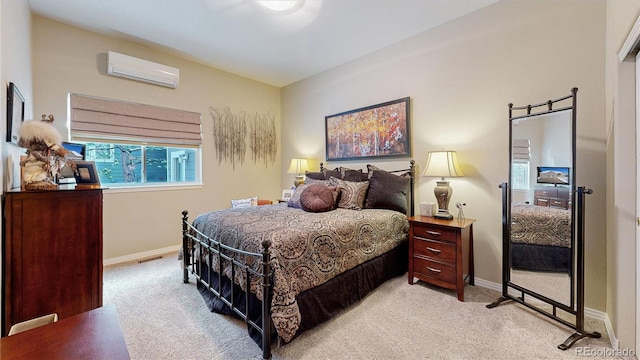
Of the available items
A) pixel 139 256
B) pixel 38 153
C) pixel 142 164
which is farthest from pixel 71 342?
pixel 142 164

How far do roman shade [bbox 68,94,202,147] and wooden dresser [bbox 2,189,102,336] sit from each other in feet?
6.42

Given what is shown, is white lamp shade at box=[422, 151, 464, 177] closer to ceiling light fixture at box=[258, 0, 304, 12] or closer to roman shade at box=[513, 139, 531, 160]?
roman shade at box=[513, 139, 531, 160]

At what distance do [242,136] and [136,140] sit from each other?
1.52 meters

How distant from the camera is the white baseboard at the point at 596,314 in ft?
5.62

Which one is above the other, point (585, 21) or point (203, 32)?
point (203, 32)

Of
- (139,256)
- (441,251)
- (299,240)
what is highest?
(299,240)

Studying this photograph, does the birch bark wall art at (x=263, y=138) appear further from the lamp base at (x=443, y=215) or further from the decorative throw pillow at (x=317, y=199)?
the lamp base at (x=443, y=215)

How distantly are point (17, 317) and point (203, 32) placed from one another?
2997mm

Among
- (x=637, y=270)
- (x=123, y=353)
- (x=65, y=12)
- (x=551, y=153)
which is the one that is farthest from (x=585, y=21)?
(x=65, y=12)

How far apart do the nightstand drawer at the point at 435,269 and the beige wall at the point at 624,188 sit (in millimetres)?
996

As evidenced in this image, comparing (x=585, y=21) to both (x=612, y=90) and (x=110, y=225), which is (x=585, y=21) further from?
(x=110, y=225)

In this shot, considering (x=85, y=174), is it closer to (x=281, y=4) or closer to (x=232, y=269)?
(x=232, y=269)

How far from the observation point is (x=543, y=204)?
201 centimetres

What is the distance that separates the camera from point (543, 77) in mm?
2266
